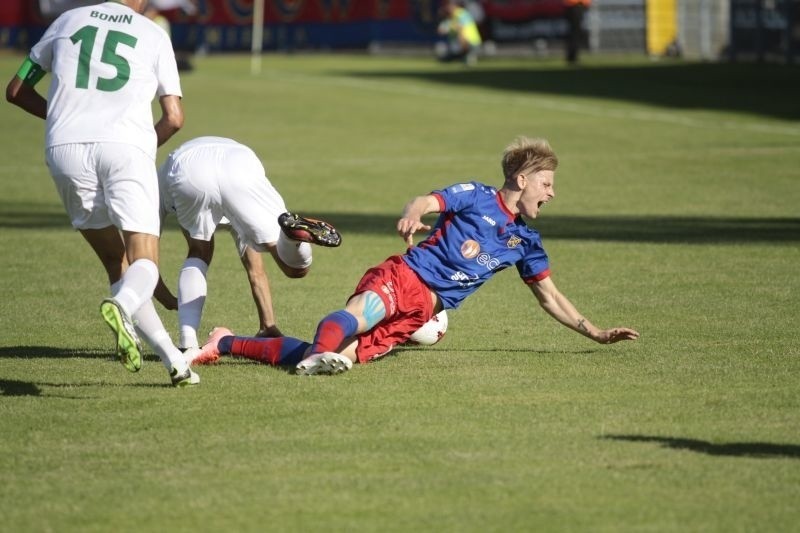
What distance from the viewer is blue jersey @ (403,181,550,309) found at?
789 centimetres

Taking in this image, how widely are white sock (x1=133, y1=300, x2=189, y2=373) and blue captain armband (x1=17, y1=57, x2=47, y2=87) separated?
4.67ft

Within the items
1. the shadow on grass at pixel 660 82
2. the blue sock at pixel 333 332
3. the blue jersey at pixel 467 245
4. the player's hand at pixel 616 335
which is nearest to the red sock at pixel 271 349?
the blue sock at pixel 333 332

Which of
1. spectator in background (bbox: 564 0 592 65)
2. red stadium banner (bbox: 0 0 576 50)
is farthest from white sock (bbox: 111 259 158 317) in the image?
red stadium banner (bbox: 0 0 576 50)

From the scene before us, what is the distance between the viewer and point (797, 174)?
58.3ft

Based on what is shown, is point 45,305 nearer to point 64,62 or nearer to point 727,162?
point 64,62

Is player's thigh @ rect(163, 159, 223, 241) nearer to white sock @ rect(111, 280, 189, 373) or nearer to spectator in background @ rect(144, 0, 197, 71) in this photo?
white sock @ rect(111, 280, 189, 373)

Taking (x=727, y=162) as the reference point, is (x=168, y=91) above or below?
above

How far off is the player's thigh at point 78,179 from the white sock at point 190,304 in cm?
85

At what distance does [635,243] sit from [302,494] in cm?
799

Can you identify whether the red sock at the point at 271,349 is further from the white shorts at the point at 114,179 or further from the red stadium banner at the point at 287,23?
the red stadium banner at the point at 287,23

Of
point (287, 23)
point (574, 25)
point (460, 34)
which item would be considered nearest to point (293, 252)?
point (574, 25)

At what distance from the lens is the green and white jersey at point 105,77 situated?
716 cm

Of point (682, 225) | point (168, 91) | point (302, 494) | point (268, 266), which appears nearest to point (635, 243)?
point (682, 225)

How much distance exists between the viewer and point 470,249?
311 inches
